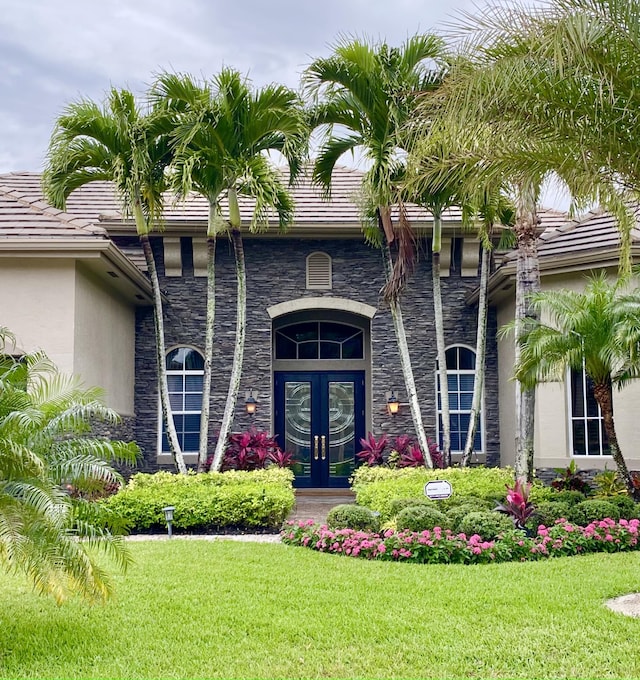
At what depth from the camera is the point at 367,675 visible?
16.2 feet

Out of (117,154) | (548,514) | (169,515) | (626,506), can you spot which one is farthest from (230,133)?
(626,506)

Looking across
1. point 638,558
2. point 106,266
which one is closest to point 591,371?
point 638,558

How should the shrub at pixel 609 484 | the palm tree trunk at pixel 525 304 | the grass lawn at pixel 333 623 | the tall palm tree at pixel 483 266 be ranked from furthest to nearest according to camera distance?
1. the tall palm tree at pixel 483 266
2. the shrub at pixel 609 484
3. the palm tree trunk at pixel 525 304
4. the grass lawn at pixel 333 623

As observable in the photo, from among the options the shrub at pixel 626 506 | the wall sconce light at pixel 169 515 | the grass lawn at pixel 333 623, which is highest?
the shrub at pixel 626 506

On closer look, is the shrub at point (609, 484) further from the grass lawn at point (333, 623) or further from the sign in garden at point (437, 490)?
the grass lawn at point (333, 623)

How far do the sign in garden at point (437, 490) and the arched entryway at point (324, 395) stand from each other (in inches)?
265

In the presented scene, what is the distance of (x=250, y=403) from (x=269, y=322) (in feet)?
5.64

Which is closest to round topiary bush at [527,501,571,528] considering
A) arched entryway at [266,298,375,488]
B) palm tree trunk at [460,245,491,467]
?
palm tree trunk at [460,245,491,467]

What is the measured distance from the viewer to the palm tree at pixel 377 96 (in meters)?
11.6

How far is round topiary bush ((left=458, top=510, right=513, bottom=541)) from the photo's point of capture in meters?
8.92

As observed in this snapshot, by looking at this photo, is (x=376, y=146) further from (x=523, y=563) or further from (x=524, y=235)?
(x=523, y=563)

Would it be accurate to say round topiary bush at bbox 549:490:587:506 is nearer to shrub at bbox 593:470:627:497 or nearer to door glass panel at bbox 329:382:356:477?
shrub at bbox 593:470:627:497

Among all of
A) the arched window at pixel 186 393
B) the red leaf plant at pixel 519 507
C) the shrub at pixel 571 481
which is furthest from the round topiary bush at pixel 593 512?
the arched window at pixel 186 393

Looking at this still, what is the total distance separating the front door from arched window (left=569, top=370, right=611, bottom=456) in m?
5.04
